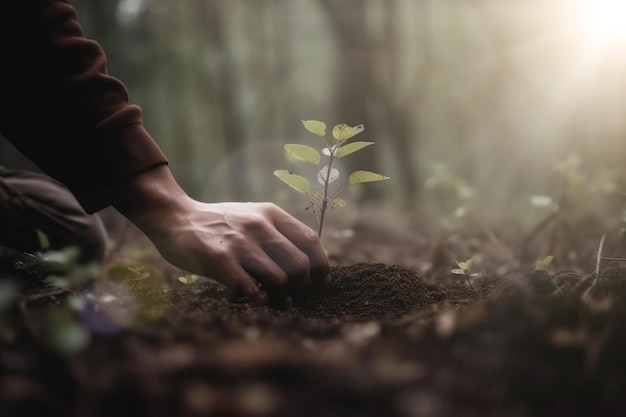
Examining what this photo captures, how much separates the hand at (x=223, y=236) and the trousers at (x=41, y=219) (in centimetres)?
131

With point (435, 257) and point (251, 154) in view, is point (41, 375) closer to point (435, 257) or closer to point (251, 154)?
point (435, 257)

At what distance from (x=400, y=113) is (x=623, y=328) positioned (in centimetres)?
1095

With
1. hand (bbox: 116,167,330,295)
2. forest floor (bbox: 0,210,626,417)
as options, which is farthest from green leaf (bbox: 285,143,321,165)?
forest floor (bbox: 0,210,626,417)

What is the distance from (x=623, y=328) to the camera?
51.6 inches

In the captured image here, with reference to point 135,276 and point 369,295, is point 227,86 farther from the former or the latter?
point 369,295

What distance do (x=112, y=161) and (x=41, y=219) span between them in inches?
60.4

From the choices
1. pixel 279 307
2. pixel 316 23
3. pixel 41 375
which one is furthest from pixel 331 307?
pixel 316 23

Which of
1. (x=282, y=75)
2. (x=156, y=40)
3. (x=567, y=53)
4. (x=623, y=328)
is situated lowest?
(x=623, y=328)

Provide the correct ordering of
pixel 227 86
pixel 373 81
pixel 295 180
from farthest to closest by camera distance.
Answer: pixel 227 86 < pixel 373 81 < pixel 295 180

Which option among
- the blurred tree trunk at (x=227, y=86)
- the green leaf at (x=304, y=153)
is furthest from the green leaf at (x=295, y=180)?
the blurred tree trunk at (x=227, y=86)

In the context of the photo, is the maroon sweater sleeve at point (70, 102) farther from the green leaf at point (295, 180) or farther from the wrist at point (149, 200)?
the green leaf at point (295, 180)

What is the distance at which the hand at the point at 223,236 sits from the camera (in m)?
1.87

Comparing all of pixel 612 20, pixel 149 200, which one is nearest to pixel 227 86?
pixel 612 20

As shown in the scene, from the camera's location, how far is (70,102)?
1.98 meters
